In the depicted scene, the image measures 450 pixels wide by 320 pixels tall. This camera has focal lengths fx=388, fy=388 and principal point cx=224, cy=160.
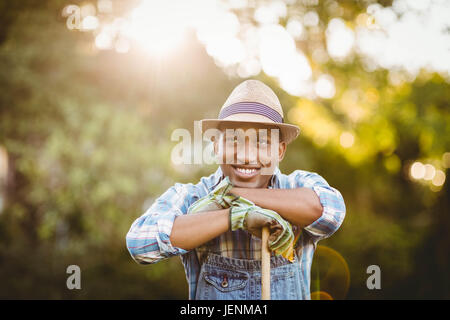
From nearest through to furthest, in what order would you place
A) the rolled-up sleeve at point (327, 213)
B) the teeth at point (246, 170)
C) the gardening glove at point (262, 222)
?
the gardening glove at point (262, 222) → the rolled-up sleeve at point (327, 213) → the teeth at point (246, 170)

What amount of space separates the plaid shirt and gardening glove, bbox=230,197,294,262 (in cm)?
20

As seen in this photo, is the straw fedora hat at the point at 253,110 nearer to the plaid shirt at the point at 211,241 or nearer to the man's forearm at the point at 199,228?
the plaid shirt at the point at 211,241

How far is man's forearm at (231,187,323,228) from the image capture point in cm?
182

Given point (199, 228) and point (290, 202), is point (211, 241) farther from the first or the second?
point (290, 202)

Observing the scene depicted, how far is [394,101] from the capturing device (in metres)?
8.28

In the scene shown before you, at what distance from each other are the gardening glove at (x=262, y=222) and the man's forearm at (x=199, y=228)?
46 millimetres

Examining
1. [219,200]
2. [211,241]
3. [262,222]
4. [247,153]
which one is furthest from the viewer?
[211,241]

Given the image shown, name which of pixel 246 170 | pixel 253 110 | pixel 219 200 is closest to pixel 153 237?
pixel 219 200

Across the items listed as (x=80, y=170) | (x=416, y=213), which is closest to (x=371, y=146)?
(x=416, y=213)

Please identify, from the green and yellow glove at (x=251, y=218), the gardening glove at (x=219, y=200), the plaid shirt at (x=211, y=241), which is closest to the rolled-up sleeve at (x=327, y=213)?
the plaid shirt at (x=211, y=241)

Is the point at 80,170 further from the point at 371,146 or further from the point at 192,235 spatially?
the point at 371,146

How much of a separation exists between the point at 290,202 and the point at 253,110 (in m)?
0.51

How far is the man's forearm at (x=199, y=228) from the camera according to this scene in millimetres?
1741

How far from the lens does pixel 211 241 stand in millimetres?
2098
